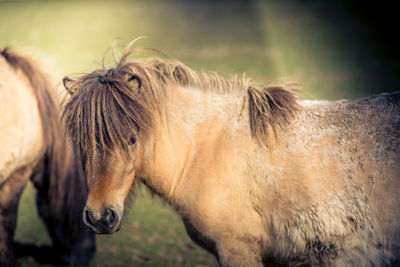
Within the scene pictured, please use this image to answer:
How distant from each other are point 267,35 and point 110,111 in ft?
72.9

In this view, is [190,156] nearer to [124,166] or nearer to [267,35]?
[124,166]

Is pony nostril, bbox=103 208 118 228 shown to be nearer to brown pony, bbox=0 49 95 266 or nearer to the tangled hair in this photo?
the tangled hair

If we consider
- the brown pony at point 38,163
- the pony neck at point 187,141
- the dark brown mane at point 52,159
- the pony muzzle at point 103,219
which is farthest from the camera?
the dark brown mane at point 52,159

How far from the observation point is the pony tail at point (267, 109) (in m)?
2.96

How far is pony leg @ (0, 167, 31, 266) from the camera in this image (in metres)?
4.32

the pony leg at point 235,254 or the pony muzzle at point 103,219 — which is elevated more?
the pony muzzle at point 103,219

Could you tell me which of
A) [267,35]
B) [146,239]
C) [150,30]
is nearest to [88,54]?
[150,30]

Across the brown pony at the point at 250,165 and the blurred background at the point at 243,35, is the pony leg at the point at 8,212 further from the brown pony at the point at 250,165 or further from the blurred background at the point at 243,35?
the blurred background at the point at 243,35

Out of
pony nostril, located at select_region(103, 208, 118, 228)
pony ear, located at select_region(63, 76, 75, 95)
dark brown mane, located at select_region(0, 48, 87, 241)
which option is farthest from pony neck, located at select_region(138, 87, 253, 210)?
dark brown mane, located at select_region(0, 48, 87, 241)

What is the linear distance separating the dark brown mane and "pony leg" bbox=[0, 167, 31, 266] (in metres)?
0.48

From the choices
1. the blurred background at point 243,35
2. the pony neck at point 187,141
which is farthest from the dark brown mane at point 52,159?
→ the blurred background at point 243,35

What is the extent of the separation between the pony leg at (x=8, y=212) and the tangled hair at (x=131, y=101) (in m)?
1.96

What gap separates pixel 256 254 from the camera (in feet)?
9.52

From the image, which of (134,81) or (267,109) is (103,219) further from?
(267,109)
